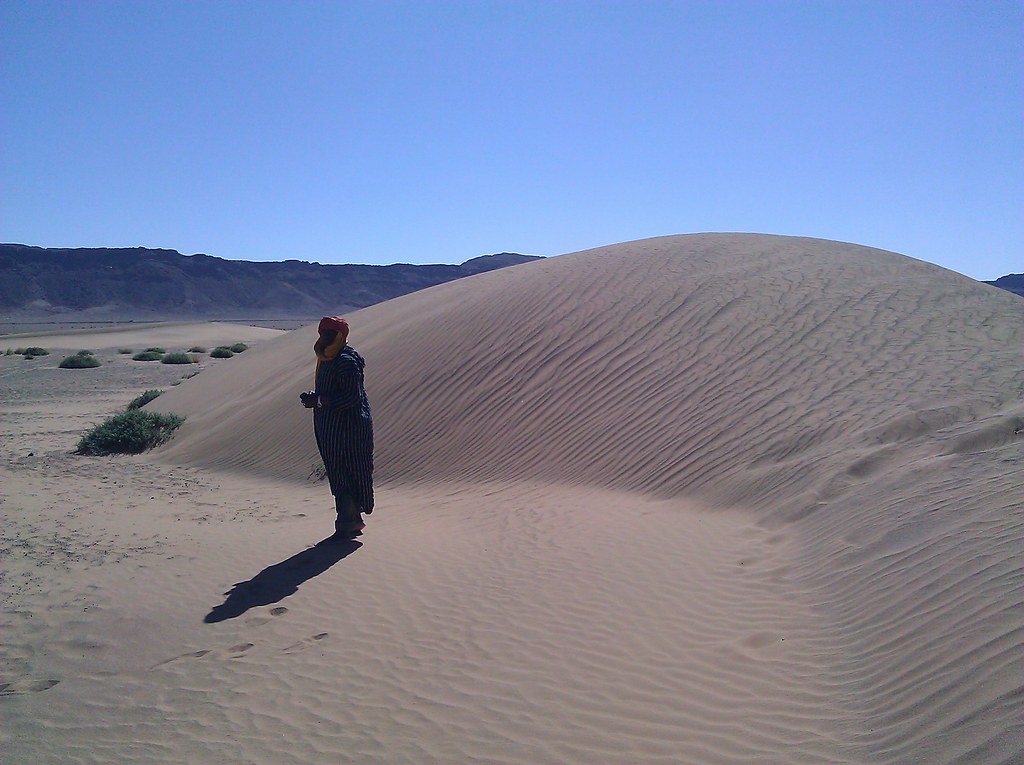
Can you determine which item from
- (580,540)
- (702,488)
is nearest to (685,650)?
(580,540)

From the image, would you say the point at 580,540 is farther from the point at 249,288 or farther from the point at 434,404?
the point at 249,288

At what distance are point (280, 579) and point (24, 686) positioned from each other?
2.17 meters

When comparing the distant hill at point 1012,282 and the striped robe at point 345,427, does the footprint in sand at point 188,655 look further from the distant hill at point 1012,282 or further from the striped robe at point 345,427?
the distant hill at point 1012,282

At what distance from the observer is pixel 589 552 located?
272 inches

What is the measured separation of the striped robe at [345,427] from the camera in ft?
24.6

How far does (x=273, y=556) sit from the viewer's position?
290 inches

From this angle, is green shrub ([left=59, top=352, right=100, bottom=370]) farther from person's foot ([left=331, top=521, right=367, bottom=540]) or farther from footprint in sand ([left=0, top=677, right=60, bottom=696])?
footprint in sand ([left=0, top=677, right=60, bottom=696])

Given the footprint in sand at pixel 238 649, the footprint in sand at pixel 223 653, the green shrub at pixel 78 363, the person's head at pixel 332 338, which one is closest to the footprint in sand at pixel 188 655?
the footprint in sand at pixel 223 653

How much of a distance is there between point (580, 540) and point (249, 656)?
10.1 ft

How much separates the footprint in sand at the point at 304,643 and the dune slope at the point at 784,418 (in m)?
3.16

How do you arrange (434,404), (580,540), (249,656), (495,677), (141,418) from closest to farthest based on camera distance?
1. (495,677)
2. (249,656)
3. (580,540)
4. (434,404)
5. (141,418)

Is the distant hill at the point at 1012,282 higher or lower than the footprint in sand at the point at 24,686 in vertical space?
higher

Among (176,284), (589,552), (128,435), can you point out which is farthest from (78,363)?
(176,284)

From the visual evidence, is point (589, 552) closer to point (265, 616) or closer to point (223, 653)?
point (265, 616)
